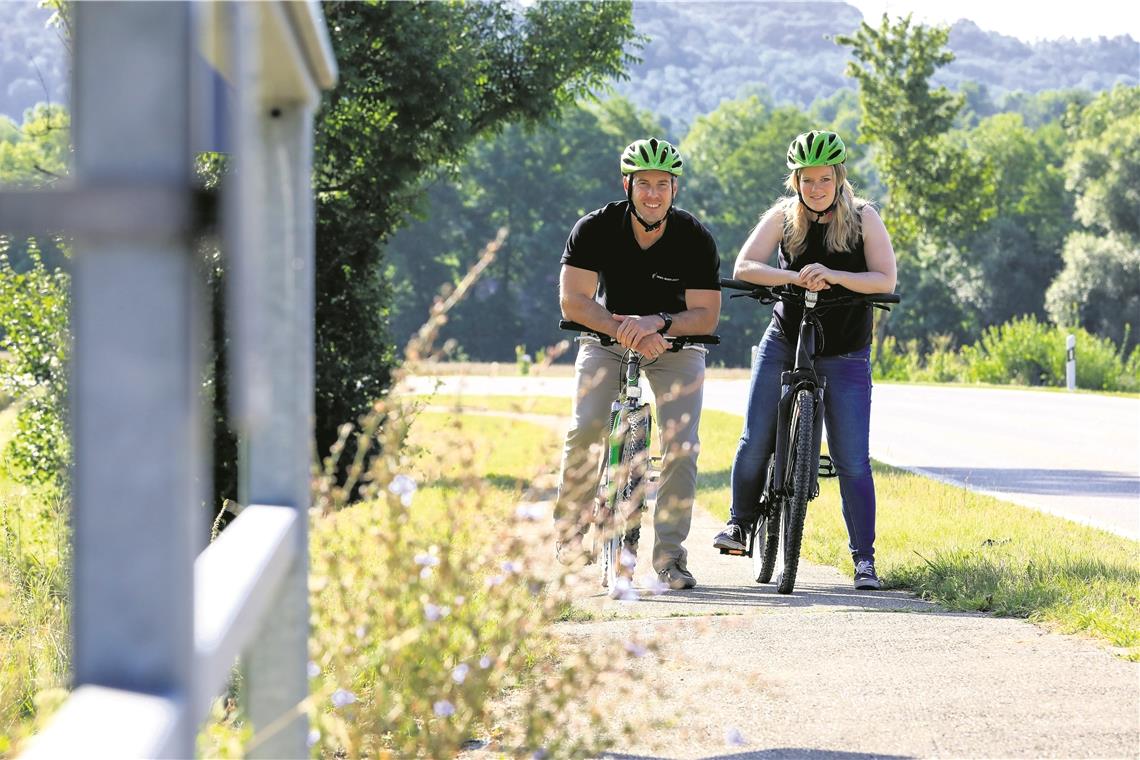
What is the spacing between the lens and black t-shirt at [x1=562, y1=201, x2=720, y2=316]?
272 inches

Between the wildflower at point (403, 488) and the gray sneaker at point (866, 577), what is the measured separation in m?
4.00

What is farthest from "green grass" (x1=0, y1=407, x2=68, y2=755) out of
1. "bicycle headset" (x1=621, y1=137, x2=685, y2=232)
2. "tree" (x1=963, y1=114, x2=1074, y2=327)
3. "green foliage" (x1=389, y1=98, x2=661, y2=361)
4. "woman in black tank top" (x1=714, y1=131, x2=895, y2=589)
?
"green foliage" (x1=389, y1=98, x2=661, y2=361)

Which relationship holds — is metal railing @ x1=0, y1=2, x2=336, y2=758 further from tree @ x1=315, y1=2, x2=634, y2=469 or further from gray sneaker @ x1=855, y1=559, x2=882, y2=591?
tree @ x1=315, y1=2, x2=634, y2=469

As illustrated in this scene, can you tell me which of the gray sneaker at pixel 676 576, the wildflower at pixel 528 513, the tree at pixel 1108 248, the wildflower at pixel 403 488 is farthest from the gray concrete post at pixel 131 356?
the tree at pixel 1108 248

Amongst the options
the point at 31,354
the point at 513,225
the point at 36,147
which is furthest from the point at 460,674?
the point at 513,225

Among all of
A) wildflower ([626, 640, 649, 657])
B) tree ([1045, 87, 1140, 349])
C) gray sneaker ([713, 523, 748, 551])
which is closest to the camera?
wildflower ([626, 640, 649, 657])

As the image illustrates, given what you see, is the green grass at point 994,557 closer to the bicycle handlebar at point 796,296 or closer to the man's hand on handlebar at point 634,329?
the bicycle handlebar at point 796,296

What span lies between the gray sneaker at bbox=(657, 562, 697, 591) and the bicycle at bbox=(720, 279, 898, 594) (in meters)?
0.41

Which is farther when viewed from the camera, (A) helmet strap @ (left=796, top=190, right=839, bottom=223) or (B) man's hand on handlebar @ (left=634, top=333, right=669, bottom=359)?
(A) helmet strap @ (left=796, top=190, right=839, bottom=223)

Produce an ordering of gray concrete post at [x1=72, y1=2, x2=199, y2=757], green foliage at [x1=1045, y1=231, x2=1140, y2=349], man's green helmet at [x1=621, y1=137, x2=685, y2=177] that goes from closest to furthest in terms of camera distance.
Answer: gray concrete post at [x1=72, y1=2, x2=199, y2=757] → man's green helmet at [x1=621, y1=137, x2=685, y2=177] → green foliage at [x1=1045, y1=231, x2=1140, y2=349]

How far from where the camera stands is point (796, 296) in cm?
688

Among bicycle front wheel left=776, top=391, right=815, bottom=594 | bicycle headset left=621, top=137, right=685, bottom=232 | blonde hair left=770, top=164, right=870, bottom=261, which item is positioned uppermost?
bicycle headset left=621, top=137, right=685, bottom=232

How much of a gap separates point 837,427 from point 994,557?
0.98 m

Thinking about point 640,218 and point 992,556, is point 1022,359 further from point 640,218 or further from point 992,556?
point 640,218
